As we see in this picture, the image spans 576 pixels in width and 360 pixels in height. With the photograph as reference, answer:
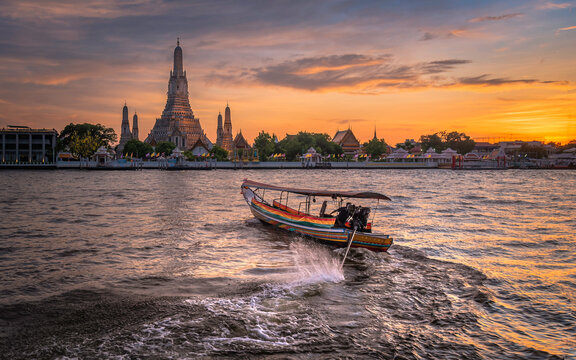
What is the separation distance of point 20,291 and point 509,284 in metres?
12.0

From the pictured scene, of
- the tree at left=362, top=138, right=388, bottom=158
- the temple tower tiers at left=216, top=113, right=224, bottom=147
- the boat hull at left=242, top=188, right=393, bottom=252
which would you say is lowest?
the boat hull at left=242, top=188, right=393, bottom=252

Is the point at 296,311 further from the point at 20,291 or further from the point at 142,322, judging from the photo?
the point at 20,291

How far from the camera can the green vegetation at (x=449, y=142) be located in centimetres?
12600

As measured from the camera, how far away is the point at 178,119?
129 meters

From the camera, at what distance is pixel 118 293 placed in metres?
9.44

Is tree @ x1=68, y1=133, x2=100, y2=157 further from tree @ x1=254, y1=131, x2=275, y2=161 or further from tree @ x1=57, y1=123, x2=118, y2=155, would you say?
tree @ x1=254, y1=131, x2=275, y2=161

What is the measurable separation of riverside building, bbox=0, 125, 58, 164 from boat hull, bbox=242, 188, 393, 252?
87941mm

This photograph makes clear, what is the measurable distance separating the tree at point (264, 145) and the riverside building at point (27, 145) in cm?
4677

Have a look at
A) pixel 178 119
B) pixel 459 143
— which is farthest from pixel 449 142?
pixel 178 119

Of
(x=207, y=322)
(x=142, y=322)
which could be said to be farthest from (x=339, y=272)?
(x=142, y=322)

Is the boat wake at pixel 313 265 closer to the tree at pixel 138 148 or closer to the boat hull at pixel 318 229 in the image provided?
the boat hull at pixel 318 229

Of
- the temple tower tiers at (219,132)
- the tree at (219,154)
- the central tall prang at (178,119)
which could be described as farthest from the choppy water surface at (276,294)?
the temple tower tiers at (219,132)

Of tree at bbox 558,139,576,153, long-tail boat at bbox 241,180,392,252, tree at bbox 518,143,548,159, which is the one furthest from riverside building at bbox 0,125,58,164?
tree at bbox 558,139,576,153

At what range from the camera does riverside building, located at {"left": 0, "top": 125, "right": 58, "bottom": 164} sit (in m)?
90.3
